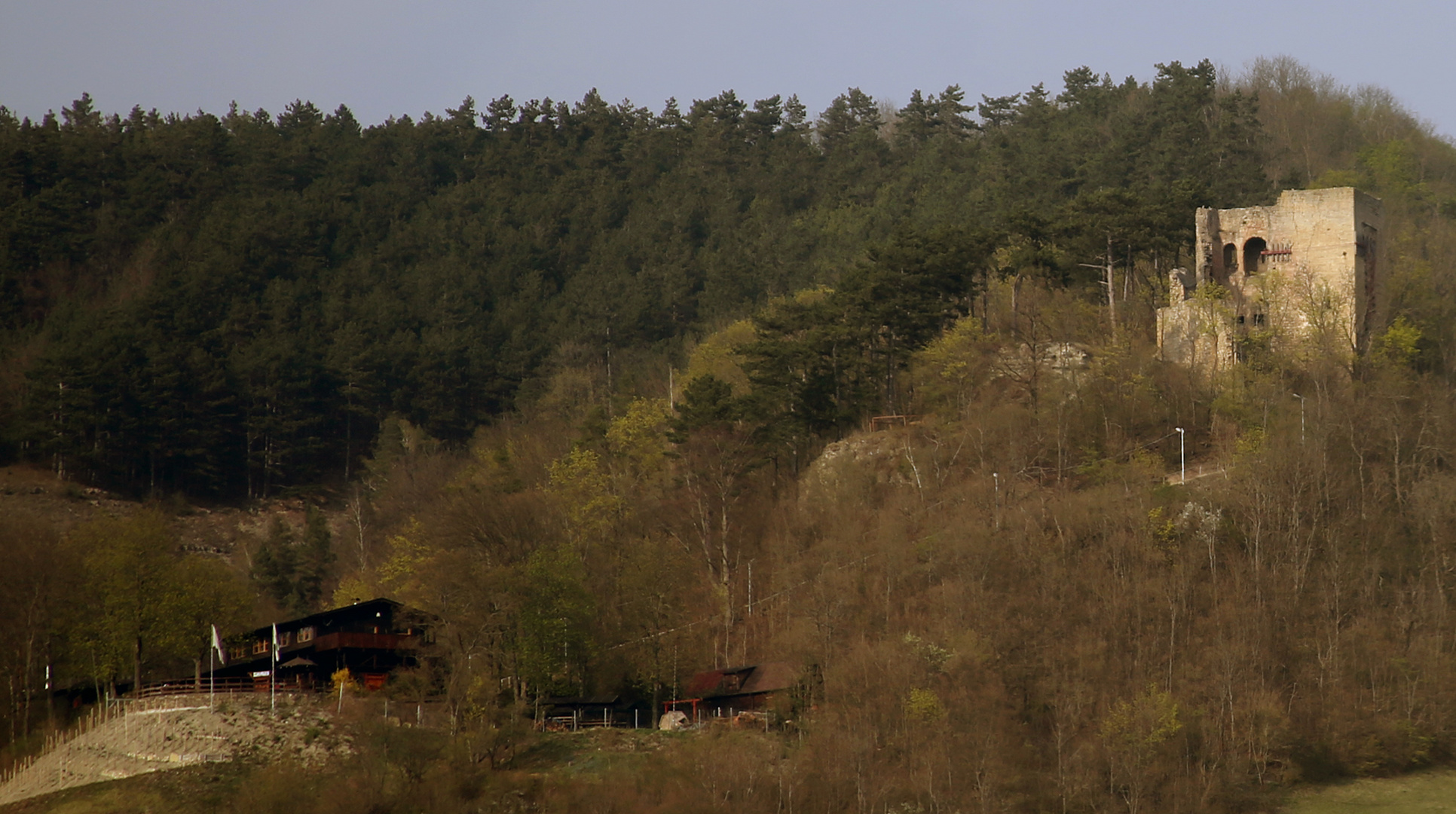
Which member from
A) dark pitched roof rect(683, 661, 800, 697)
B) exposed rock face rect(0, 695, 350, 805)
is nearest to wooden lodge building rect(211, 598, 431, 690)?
exposed rock face rect(0, 695, 350, 805)

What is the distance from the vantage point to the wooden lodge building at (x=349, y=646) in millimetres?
46562

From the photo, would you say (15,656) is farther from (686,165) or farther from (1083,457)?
(686,165)

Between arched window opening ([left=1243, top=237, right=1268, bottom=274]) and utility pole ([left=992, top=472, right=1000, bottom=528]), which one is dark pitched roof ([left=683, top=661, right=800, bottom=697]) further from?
arched window opening ([left=1243, top=237, right=1268, bottom=274])

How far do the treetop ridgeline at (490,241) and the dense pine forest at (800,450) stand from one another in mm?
267

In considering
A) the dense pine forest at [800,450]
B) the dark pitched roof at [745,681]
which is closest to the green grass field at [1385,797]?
the dense pine forest at [800,450]

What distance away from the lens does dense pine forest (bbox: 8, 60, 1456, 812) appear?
43031 mm

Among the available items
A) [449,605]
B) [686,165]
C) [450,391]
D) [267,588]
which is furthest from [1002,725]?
[686,165]

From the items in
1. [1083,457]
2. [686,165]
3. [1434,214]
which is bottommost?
[1083,457]

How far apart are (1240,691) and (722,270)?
47.5 meters

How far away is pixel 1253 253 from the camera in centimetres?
5853

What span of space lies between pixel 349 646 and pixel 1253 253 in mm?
31914

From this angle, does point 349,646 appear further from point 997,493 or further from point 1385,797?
point 1385,797

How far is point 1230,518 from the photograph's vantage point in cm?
4838

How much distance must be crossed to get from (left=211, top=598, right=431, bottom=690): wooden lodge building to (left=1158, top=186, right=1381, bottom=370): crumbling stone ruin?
83.1 feet
